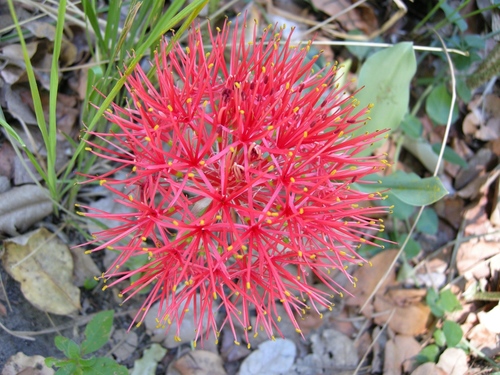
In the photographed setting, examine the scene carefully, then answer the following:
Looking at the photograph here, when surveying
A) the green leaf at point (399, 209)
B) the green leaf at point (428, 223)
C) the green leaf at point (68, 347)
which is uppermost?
the green leaf at point (399, 209)

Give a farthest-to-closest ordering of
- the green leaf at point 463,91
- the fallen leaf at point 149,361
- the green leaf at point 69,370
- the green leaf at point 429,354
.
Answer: the green leaf at point 463,91 < the green leaf at point 429,354 < the fallen leaf at point 149,361 < the green leaf at point 69,370

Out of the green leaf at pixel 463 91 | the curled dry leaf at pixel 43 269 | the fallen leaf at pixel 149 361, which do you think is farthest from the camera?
the green leaf at pixel 463 91

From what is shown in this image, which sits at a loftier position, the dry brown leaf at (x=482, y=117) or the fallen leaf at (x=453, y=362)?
the dry brown leaf at (x=482, y=117)

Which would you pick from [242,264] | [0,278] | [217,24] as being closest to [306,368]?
[242,264]

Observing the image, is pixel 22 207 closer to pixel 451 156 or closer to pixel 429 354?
pixel 429 354

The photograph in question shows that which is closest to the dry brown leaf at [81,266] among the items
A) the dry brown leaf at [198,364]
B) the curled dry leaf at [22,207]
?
the curled dry leaf at [22,207]

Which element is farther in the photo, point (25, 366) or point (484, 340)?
point (484, 340)

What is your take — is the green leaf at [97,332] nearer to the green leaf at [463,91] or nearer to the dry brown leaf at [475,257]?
the dry brown leaf at [475,257]

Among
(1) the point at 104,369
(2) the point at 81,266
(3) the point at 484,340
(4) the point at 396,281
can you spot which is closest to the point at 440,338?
(3) the point at 484,340
